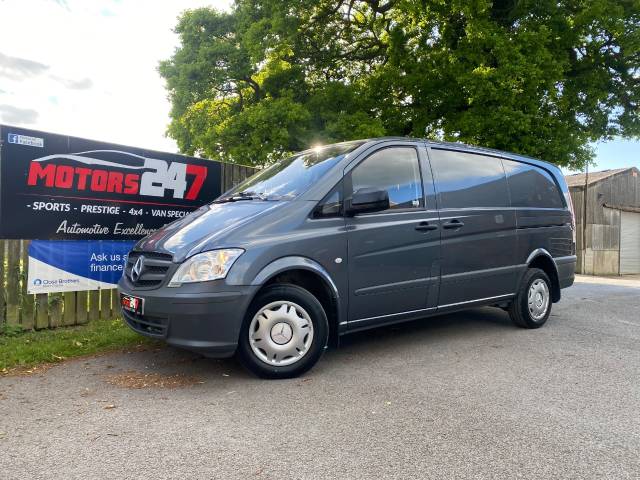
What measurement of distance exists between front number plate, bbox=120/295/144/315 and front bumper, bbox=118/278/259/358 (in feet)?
0.92

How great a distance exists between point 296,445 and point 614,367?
3214mm

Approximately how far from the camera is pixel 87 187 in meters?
5.95

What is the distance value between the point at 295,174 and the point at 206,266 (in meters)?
1.47

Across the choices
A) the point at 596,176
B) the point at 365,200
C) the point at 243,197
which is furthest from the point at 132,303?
the point at 596,176

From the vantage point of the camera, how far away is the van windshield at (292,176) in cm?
449

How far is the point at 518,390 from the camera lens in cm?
374

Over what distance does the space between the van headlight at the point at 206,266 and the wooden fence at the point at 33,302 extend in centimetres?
278

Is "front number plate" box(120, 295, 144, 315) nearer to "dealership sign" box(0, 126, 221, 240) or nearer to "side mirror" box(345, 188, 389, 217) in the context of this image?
"side mirror" box(345, 188, 389, 217)

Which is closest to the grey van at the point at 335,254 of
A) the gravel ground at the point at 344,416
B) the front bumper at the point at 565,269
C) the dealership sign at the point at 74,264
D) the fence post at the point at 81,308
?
the gravel ground at the point at 344,416

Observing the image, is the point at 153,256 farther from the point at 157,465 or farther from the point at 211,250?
the point at 157,465

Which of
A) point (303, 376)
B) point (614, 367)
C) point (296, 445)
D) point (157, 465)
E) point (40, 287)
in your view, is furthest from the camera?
point (40, 287)

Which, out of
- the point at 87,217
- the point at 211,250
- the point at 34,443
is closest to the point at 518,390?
the point at 211,250

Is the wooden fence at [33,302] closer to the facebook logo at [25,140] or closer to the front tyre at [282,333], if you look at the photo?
the facebook logo at [25,140]

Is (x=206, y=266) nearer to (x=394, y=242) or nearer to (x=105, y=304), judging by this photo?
(x=394, y=242)
